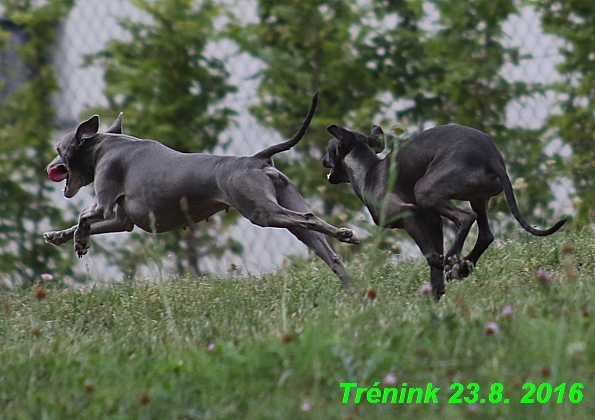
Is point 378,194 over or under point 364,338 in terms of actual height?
over

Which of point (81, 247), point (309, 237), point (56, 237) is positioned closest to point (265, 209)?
point (309, 237)

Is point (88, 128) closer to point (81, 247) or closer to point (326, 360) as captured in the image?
point (81, 247)

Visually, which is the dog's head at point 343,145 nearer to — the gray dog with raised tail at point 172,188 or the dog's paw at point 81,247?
the gray dog with raised tail at point 172,188

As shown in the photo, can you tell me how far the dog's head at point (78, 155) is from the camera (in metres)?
5.29

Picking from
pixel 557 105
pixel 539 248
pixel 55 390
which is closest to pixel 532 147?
pixel 557 105

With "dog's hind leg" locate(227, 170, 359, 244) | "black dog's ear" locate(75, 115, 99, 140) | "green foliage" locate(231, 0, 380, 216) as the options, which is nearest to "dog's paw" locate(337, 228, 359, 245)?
"dog's hind leg" locate(227, 170, 359, 244)

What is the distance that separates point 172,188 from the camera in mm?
4781

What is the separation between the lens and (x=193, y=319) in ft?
13.6

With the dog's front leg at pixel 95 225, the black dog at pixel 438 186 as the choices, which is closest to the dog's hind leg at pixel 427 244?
the black dog at pixel 438 186

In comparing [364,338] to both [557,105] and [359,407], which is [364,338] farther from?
[557,105]

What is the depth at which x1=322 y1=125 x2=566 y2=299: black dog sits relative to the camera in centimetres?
425

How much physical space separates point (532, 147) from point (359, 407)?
476 cm

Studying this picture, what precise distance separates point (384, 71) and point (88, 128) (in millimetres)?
2948

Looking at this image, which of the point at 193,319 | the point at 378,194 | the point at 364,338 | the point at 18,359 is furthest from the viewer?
the point at 378,194
